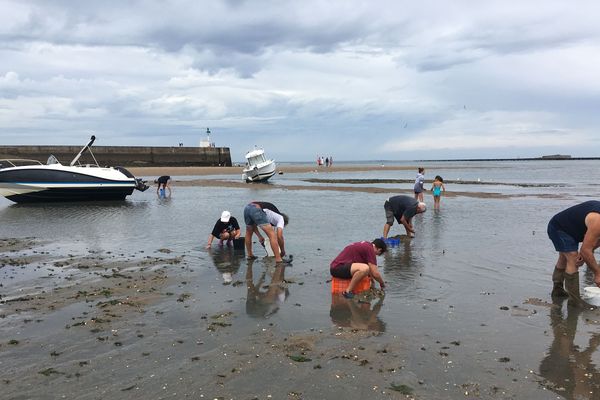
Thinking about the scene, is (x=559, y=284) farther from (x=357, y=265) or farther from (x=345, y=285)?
(x=345, y=285)

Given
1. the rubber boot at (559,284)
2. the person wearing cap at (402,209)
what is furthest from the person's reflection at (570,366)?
the person wearing cap at (402,209)

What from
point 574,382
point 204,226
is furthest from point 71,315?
point 204,226

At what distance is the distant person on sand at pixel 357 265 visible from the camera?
755cm

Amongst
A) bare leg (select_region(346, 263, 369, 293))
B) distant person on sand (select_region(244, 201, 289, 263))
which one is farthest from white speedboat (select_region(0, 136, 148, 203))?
bare leg (select_region(346, 263, 369, 293))

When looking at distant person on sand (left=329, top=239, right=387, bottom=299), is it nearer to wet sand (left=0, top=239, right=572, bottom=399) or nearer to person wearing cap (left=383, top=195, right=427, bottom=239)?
wet sand (left=0, top=239, right=572, bottom=399)

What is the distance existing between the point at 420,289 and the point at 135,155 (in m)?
77.9

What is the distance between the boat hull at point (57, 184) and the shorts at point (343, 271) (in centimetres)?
1934

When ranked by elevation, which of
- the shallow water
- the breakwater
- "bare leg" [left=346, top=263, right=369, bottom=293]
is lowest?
the shallow water

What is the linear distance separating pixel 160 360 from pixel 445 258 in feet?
23.9

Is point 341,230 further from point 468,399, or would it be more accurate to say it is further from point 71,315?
point 468,399

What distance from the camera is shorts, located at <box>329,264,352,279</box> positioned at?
7.62m

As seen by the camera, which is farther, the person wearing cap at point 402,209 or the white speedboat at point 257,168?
the white speedboat at point 257,168

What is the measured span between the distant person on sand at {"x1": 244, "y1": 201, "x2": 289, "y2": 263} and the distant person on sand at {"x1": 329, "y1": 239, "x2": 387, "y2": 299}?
258cm

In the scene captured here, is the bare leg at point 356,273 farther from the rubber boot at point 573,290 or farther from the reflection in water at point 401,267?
the rubber boot at point 573,290
